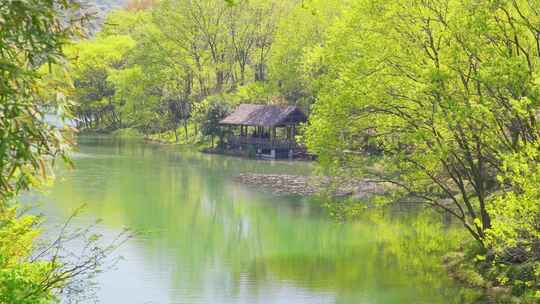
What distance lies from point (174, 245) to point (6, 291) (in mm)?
14645

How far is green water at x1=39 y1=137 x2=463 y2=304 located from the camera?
17.1 meters

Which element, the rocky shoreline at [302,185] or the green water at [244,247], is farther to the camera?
the rocky shoreline at [302,185]

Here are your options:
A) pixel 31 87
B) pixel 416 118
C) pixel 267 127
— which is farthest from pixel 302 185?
pixel 31 87

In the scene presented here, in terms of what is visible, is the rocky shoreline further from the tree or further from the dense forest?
the tree

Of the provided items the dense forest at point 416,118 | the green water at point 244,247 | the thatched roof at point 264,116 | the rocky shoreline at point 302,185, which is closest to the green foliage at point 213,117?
the thatched roof at point 264,116

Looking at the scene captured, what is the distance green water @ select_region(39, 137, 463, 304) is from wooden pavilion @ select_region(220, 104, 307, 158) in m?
12.7

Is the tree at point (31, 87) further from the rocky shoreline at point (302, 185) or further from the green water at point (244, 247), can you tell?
the rocky shoreline at point (302, 185)

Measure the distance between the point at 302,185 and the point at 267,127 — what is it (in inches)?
672

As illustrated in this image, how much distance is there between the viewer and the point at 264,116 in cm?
5062

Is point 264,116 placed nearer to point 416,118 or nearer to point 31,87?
point 416,118

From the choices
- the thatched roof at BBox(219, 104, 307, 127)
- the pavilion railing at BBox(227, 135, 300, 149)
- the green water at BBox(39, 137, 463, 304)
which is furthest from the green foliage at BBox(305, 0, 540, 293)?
the pavilion railing at BBox(227, 135, 300, 149)

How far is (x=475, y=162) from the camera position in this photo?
19938 mm

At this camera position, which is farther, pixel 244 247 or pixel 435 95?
pixel 244 247

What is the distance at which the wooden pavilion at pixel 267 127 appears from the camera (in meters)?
49.3
